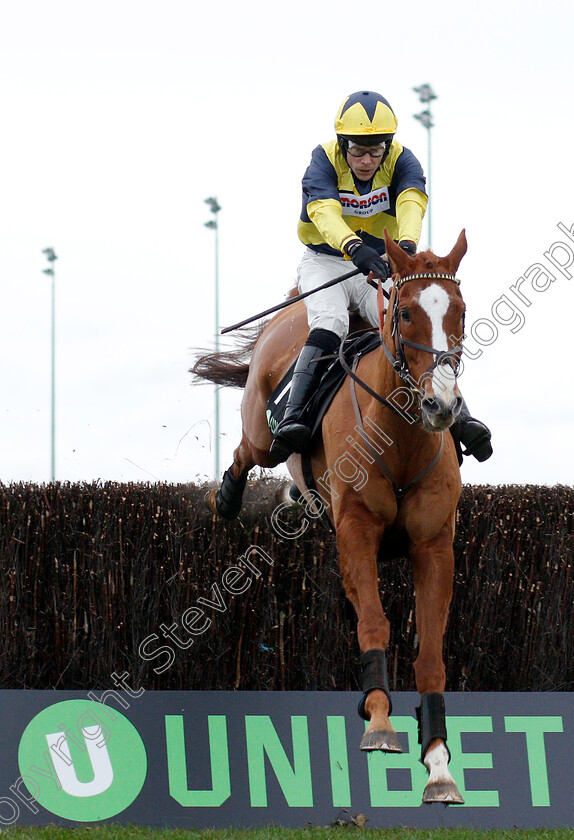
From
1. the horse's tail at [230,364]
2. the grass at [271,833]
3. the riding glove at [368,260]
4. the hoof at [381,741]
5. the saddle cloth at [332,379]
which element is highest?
the horse's tail at [230,364]

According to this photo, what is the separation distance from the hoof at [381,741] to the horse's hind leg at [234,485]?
3152mm

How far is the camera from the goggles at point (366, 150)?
220 inches

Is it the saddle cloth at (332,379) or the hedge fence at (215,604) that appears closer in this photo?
the saddle cloth at (332,379)

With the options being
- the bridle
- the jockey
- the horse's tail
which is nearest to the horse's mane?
the horse's tail

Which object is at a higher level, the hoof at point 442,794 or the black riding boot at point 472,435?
the black riding boot at point 472,435

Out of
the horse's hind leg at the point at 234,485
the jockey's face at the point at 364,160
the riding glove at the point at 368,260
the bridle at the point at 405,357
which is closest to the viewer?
the bridle at the point at 405,357

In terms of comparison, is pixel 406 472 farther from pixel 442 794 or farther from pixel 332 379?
pixel 442 794

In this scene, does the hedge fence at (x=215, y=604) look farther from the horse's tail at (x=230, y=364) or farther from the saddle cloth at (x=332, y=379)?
the saddle cloth at (x=332, y=379)

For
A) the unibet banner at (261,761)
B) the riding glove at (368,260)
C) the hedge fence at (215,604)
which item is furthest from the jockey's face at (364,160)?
the unibet banner at (261,761)

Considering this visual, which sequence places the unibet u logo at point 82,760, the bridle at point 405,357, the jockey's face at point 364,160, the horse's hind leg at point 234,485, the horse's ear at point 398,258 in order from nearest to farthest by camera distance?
the bridle at point 405,357 < the horse's ear at point 398,258 < the jockey's face at point 364,160 < the unibet u logo at point 82,760 < the horse's hind leg at point 234,485

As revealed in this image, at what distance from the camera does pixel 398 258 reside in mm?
4430

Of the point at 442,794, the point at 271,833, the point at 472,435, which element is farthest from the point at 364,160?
the point at 271,833

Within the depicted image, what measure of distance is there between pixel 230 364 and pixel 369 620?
3.61 meters

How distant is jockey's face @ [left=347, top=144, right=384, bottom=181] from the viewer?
5.61m
